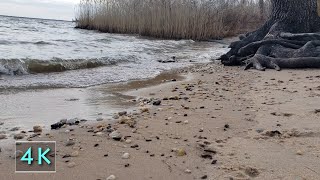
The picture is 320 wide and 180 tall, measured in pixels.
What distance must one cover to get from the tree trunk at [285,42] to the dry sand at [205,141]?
263 cm

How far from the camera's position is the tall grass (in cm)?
1741

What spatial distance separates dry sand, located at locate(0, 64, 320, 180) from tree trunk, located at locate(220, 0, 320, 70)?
2633mm

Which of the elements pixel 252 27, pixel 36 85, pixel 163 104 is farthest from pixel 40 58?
pixel 252 27

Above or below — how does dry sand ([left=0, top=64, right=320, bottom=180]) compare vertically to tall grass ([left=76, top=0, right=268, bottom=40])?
below

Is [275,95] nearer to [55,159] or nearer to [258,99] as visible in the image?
[258,99]

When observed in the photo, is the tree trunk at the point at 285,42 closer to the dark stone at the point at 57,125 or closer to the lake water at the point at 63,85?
the lake water at the point at 63,85

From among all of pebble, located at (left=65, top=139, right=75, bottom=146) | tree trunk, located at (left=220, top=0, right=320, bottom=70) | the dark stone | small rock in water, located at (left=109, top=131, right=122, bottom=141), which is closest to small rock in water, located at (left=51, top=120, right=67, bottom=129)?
the dark stone

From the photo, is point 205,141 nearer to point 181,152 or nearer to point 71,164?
point 181,152

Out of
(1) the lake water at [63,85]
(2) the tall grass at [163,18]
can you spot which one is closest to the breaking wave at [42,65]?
(1) the lake water at [63,85]

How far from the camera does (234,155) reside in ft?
8.22

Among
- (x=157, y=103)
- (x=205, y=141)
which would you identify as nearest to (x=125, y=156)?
(x=205, y=141)

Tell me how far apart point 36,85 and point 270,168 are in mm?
4183

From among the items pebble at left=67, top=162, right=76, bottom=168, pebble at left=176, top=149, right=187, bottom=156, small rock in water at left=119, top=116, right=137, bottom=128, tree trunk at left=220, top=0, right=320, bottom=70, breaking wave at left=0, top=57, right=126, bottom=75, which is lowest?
pebble at left=67, top=162, right=76, bottom=168

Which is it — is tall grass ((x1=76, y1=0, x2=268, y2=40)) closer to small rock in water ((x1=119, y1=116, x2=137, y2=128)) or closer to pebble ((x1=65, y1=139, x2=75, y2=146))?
small rock in water ((x1=119, y1=116, x2=137, y2=128))
